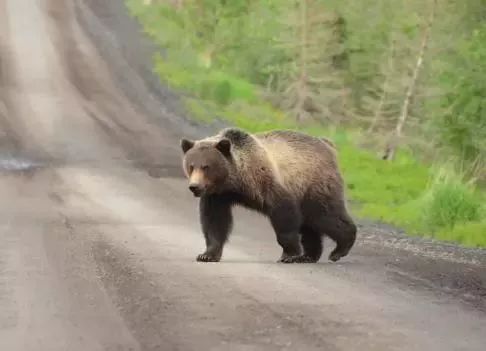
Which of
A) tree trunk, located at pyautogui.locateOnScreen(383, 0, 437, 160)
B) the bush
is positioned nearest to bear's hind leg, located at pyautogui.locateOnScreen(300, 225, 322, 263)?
the bush

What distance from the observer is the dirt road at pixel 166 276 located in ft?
21.6

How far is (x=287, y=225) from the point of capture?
10.1m

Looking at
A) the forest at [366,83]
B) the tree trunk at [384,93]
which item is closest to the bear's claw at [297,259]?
the forest at [366,83]

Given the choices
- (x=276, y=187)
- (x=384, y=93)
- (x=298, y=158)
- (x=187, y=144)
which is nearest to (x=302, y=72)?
(x=384, y=93)

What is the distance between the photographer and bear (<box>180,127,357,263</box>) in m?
9.83

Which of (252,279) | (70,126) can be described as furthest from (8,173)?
(252,279)

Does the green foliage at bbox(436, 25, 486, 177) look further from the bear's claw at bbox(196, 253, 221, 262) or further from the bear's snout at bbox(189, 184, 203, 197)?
the bear's snout at bbox(189, 184, 203, 197)

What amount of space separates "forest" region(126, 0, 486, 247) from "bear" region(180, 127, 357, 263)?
333 centimetres

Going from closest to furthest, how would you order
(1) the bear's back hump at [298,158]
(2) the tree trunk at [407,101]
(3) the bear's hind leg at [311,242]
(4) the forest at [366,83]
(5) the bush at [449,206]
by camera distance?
(1) the bear's back hump at [298,158] < (3) the bear's hind leg at [311,242] < (5) the bush at [449,206] < (4) the forest at [366,83] < (2) the tree trunk at [407,101]

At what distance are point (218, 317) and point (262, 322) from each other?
34 centimetres

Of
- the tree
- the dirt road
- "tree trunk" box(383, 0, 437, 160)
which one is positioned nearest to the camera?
the dirt road

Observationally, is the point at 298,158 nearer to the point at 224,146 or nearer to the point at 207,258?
the point at 224,146

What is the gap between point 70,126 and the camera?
24969mm

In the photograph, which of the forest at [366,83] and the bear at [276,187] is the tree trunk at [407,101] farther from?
the bear at [276,187]
